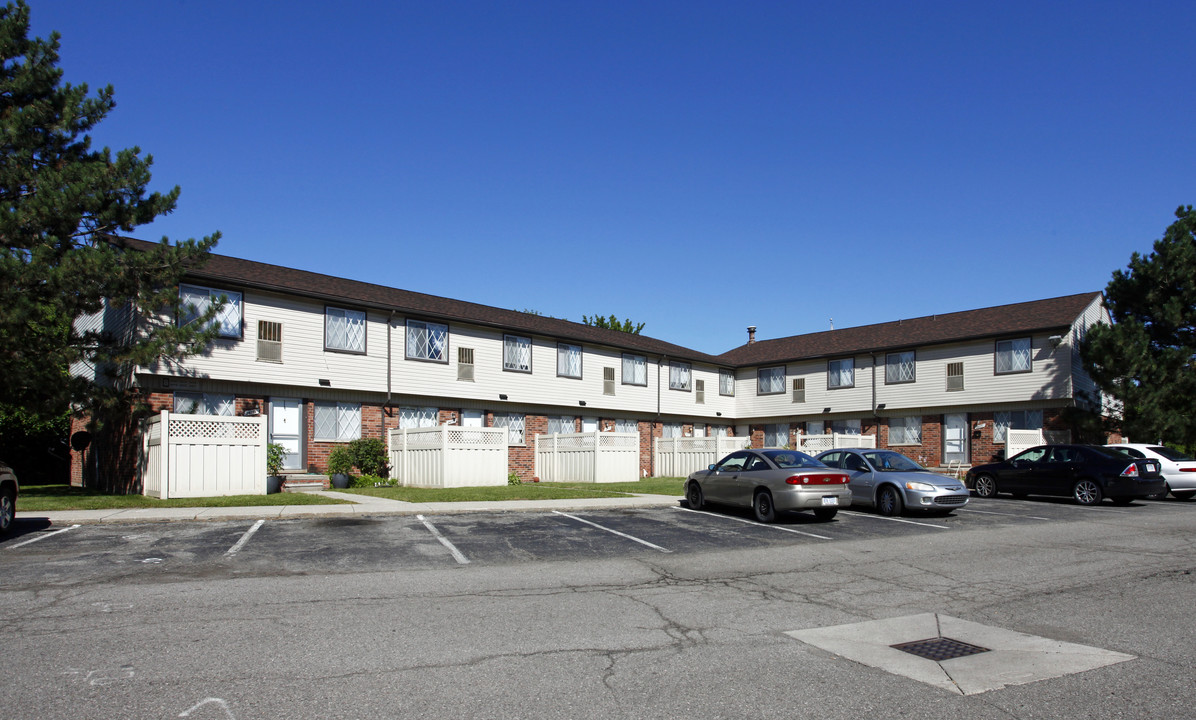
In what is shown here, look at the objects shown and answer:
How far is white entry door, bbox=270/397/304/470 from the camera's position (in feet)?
80.2

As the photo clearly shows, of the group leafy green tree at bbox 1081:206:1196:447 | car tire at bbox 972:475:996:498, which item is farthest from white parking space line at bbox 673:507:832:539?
leafy green tree at bbox 1081:206:1196:447

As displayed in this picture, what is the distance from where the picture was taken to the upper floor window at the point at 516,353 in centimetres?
3086

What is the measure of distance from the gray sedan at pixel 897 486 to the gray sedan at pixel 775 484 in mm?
1706

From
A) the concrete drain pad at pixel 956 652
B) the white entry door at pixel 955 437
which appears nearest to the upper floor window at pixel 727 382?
the white entry door at pixel 955 437

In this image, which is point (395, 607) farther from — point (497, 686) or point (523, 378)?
point (523, 378)

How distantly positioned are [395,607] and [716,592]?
3.39 meters

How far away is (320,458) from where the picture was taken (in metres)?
25.1

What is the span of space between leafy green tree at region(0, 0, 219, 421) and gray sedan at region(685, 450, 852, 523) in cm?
1323

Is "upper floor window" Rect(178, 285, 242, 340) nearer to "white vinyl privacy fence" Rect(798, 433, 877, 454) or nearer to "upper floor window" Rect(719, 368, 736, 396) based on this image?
"white vinyl privacy fence" Rect(798, 433, 877, 454)

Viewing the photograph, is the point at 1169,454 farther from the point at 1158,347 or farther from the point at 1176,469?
the point at 1158,347

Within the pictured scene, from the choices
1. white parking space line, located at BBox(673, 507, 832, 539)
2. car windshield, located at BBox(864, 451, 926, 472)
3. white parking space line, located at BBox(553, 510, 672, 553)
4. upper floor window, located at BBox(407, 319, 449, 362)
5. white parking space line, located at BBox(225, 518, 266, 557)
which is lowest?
white parking space line, located at BBox(673, 507, 832, 539)

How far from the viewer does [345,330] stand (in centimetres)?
2617

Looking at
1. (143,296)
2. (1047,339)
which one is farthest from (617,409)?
(143,296)

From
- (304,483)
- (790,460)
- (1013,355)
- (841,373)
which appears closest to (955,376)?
(1013,355)
